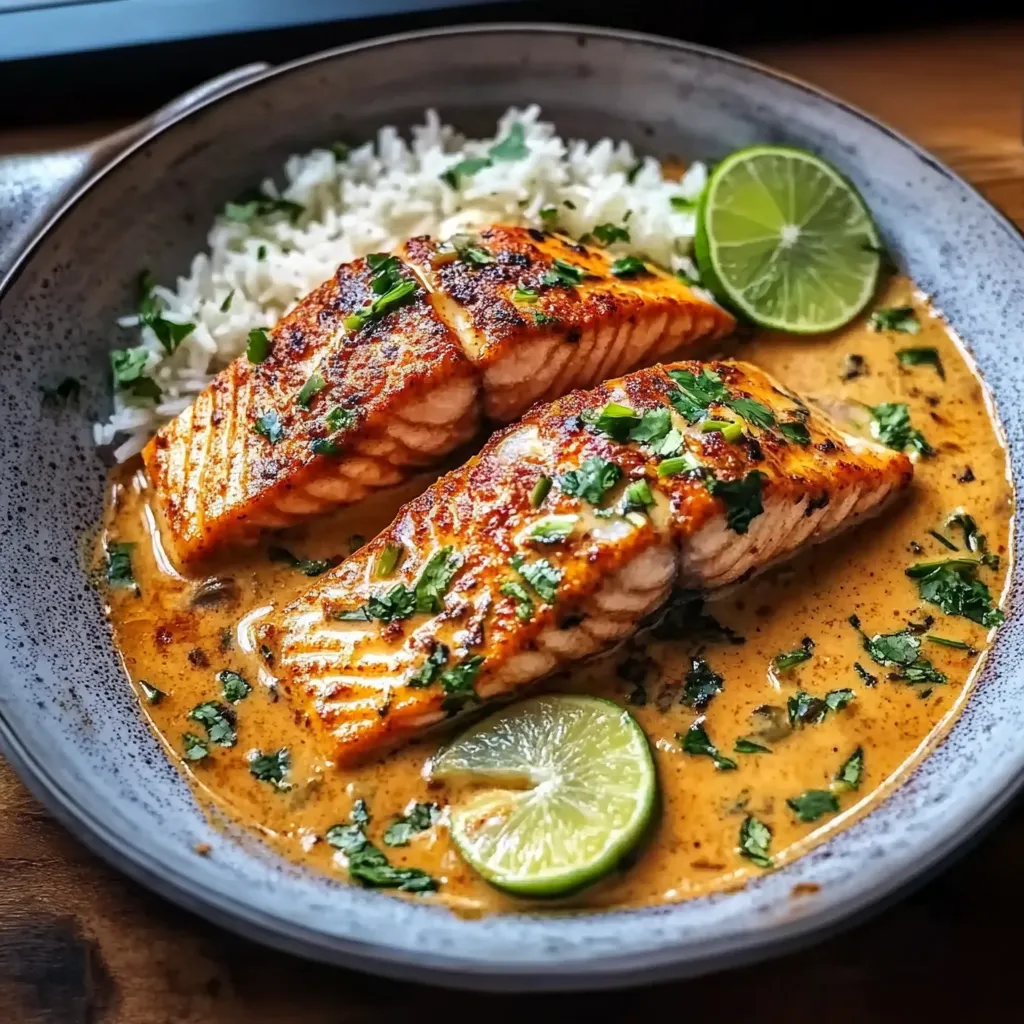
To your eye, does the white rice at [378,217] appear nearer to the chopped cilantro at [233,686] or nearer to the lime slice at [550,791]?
the chopped cilantro at [233,686]

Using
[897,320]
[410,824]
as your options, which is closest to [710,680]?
[410,824]

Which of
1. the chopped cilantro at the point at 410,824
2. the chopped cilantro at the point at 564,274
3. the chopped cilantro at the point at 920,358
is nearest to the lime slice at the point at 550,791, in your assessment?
the chopped cilantro at the point at 410,824

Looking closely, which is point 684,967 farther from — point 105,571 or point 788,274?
point 788,274

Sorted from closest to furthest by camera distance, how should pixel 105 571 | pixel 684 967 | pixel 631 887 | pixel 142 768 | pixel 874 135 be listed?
pixel 684 967, pixel 631 887, pixel 142 768, pixel 105 571, pixel 874 135

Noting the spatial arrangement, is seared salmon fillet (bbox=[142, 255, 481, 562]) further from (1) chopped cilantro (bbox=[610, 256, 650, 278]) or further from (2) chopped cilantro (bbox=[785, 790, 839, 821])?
(2) chopped cilantro (bbox=[785, 790, 839, 821])

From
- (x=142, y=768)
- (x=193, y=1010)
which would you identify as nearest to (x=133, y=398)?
(x=142, y=768)

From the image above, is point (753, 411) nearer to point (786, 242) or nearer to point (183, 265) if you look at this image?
point (786, 242)
